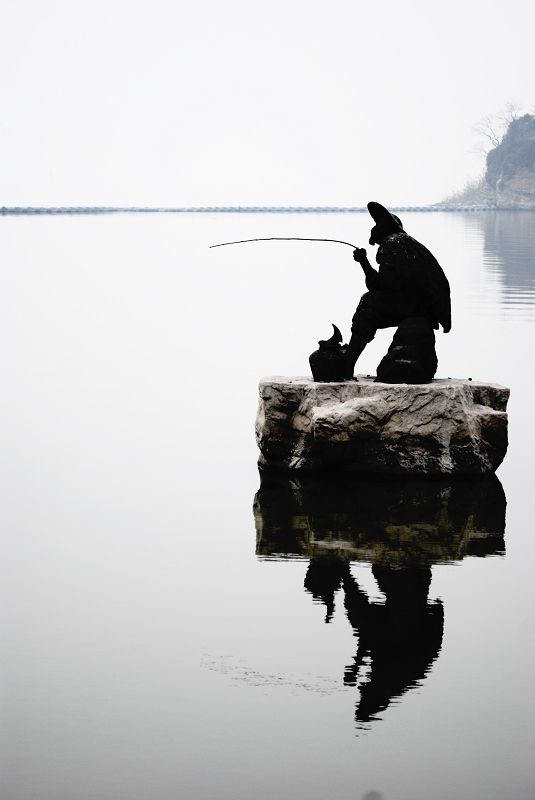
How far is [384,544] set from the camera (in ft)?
20.9

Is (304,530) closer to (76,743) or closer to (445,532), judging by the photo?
(445,532)

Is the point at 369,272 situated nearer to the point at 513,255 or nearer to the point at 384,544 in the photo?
the point at 384,544

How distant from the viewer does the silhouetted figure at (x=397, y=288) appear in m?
8.12

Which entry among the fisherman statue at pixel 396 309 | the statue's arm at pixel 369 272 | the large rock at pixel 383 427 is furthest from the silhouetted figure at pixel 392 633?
the statue's arm at pixel 369 272

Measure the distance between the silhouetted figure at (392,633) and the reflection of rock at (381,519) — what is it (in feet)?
1.03

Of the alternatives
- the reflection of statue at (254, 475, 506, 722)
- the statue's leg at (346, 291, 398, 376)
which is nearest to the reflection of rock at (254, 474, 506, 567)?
the reflection of statue at (254, 475, 506, 722)

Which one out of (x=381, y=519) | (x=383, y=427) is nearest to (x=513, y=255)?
(x=383, y=427)

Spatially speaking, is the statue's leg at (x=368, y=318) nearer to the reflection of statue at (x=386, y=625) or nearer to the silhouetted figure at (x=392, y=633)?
the reflection of statue at (x=386, y=625)

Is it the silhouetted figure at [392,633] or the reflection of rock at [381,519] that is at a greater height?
the silhouetted figure at [392,633]

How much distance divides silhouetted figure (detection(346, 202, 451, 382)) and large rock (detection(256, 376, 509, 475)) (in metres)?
0.39

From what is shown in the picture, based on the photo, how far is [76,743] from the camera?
414 cm

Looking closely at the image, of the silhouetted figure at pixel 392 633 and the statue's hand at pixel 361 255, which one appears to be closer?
the silhouetted figure at pixel 392 633

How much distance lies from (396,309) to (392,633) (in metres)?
3.48

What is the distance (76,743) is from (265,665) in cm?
85
